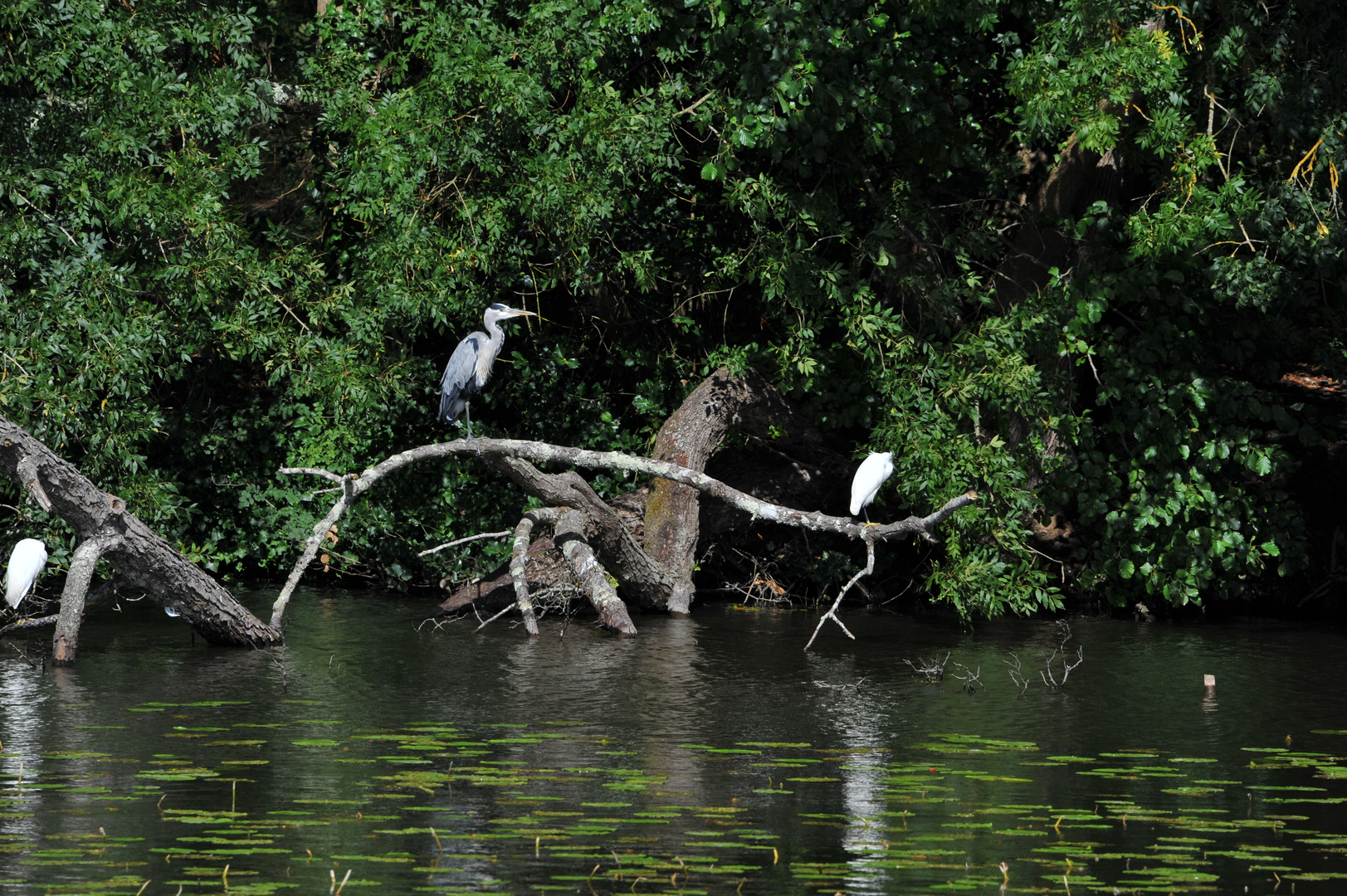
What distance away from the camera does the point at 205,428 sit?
764 inches

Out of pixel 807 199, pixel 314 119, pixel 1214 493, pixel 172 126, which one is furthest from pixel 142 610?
pixel 1214 493

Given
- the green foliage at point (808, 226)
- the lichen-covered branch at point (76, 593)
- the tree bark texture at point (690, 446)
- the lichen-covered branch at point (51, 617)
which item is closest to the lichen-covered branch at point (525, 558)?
the tree bark texture at point (690, 446)

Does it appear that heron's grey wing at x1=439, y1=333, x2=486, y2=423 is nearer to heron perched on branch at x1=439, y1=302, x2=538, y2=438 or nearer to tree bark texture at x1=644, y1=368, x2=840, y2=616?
heron perched on branch at x1=439, y1=302, x2=538, y2=438

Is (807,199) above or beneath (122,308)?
above

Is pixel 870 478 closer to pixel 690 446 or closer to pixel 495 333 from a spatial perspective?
pixel 690 446

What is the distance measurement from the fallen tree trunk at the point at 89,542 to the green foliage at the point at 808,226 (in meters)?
2.22

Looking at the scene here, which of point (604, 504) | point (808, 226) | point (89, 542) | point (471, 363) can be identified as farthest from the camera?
point (604, 504)

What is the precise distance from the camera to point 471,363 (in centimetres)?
1516

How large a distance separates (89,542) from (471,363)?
4081mm

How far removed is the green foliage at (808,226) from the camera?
44.9 feet

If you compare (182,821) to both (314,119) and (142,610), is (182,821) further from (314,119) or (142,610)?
(314,119)

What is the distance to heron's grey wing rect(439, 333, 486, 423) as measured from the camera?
15.2 metres

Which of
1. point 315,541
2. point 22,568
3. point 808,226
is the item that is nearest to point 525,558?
point 315,541

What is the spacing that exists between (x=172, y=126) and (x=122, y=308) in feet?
6.06
